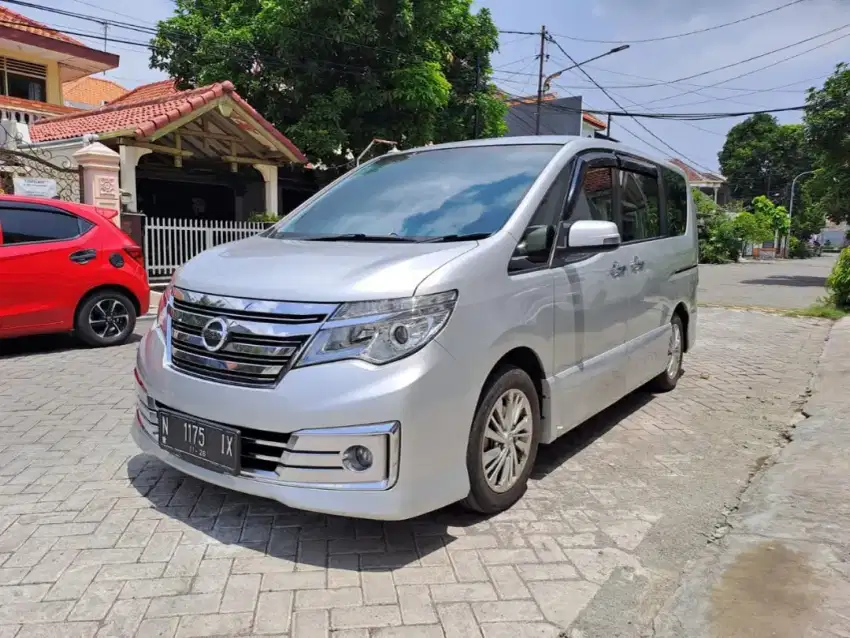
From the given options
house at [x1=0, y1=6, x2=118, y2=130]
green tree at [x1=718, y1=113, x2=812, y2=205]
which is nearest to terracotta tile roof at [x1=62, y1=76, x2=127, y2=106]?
house at [x1=0, y1=6, x2=118, y2=130]

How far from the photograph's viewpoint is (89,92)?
3075cm

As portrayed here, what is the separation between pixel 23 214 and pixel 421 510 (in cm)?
577

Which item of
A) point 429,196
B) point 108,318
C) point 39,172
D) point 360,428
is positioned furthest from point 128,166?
point 360,428

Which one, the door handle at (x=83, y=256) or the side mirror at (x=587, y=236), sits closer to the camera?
the side mirror at (x=587, y=236)

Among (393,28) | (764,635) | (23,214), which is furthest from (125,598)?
(393,28)

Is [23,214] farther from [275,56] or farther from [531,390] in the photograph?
[275,56]

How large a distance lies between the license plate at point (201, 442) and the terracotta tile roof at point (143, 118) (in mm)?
10065

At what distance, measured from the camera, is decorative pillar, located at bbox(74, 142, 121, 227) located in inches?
408

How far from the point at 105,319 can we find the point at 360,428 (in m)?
5.66

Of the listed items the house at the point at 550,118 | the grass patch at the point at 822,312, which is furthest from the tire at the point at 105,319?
the house at the point at 550,118

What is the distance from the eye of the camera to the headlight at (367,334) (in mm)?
2760

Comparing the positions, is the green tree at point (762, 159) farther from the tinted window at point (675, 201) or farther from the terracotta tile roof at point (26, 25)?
the tinted window at point (675, 201)

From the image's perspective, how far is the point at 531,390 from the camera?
3.45 meters

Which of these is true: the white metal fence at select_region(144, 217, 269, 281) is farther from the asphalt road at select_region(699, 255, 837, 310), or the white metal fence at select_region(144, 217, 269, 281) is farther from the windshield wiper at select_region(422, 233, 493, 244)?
the asphalt road at select_region(699, 255, 837, 310)
